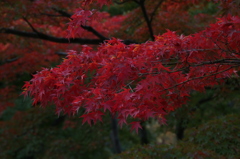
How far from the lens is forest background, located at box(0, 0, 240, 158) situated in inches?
186

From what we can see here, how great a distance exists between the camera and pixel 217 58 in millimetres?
3340

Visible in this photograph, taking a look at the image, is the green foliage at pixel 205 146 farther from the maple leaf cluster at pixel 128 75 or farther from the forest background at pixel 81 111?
the maple leaf cluster at pixel 128 75

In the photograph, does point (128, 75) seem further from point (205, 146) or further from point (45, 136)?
point (45, 136)

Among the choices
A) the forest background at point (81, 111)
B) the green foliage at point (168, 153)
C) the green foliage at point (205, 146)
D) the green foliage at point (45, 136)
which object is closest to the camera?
the green foliage at point (168, 153)

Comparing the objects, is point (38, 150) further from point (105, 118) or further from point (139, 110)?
point (139, 110)

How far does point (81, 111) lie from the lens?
30.4ft

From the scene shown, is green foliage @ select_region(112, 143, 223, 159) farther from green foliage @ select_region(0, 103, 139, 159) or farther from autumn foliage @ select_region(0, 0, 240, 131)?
green foliage @ select_region(0, 103, 139, 159)

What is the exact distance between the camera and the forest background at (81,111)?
4723 mm

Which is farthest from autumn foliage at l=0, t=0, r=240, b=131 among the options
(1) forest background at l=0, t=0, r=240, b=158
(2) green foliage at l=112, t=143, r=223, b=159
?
(2) green foliage at l=112, t=143, r=223, b=159

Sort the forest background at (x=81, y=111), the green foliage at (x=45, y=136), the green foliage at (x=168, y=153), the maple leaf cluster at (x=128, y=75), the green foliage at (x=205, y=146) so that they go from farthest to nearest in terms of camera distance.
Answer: the green foliage at (x=45, y=136) → the forest background at (x=81, y=111) → the green foliage at (x=205, y=146) → the green foliage at (x=168, y=153) → the maple leaf cluster at (x=128, y=75)

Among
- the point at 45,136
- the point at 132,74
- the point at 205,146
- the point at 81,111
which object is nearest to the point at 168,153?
the point at 205,146

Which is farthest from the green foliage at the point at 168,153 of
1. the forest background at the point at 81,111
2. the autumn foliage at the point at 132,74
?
the autumn foliage at the point at 132,74

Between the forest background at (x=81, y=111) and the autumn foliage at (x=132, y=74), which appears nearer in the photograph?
the autumn foliage at (x=132, y=74)

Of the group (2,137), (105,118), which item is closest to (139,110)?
(105,118)
